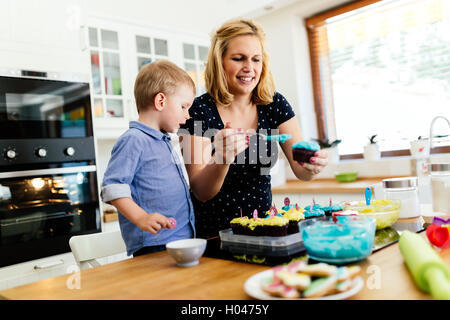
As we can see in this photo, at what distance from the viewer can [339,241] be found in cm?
82

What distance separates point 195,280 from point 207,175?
1.89 ft

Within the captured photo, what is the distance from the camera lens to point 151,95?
1396 millimetres

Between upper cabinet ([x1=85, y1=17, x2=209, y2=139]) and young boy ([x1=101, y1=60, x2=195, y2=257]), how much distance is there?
1486 millimetres

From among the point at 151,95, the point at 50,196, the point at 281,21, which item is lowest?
the point at 50,196

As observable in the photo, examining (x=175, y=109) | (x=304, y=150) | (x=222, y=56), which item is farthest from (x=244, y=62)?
(x=304, y=150)

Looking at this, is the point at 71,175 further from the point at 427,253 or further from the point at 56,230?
the point at 427,253

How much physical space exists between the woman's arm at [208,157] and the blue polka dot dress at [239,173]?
0.22 ft

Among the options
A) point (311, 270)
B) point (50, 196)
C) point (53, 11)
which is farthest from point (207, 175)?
point (53, 11)

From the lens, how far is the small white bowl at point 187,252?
929 mm

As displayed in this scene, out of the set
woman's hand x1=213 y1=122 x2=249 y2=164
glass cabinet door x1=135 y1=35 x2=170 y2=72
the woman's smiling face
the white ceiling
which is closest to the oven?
glass cabinet door x1=135 y1=35 x2=170 y2=72

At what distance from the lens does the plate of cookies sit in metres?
0.65

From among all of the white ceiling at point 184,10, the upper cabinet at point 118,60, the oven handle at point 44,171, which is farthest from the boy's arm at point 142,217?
the white ceiling at point 184,10

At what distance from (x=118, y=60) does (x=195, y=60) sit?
791mm

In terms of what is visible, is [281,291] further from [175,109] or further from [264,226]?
[175,109]
